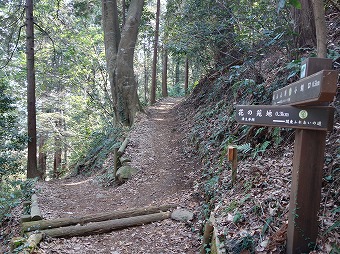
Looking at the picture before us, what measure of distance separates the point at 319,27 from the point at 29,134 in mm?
10389

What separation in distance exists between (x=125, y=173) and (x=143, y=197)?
1558mm

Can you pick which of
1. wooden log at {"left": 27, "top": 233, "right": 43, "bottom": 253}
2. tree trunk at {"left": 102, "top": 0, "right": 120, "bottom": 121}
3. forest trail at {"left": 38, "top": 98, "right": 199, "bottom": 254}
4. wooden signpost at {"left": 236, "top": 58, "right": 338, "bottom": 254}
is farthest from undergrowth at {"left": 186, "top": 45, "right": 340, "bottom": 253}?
tree trunk at {"left": 102, "top": 0, "right": 120, "bottom": 121}

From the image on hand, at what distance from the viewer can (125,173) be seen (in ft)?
28.5

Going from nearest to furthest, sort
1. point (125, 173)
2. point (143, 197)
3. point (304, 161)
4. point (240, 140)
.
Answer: point (304, 161) < point (240, 140) < point (143, 197) < point (125, 173)

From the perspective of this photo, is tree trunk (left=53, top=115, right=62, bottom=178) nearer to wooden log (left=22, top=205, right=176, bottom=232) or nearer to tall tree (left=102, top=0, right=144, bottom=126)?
tall tree (left=102, top=0, right=144, bottom=126)

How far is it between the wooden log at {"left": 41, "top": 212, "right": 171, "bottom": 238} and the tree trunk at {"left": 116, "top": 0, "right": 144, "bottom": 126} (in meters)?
7.79

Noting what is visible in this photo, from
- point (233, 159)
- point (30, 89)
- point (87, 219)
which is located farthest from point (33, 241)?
point (30, 89)

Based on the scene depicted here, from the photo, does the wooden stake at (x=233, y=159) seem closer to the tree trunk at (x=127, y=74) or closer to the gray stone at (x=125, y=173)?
the gray stone at (x=125, y=173)

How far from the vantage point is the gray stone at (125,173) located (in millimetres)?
8625

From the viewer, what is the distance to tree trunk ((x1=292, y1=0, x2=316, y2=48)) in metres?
6.34

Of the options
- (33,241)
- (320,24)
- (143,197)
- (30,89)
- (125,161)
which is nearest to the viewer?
(320,24)

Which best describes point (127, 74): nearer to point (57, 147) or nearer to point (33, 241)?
point (33, 241)

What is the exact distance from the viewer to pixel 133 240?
5.27m

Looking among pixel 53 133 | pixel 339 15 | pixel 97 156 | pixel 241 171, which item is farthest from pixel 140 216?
pixel 53 133
